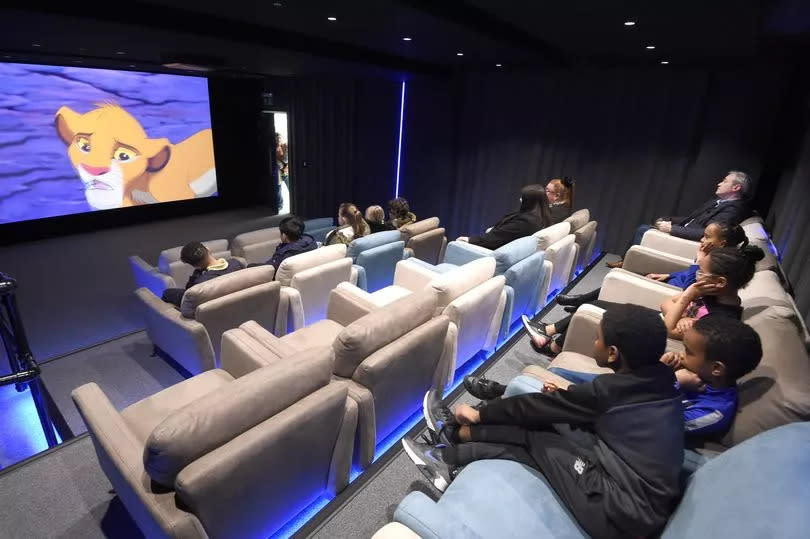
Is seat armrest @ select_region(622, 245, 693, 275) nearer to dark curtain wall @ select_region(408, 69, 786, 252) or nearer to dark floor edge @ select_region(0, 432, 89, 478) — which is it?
dark curtain wall @ select_region(408, 69, 786, 252)

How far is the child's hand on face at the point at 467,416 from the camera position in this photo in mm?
Result: 1780

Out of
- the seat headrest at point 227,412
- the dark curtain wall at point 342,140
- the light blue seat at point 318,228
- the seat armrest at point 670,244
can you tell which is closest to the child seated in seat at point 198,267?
the seat headrest at point 227,412

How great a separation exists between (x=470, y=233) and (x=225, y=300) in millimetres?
5023

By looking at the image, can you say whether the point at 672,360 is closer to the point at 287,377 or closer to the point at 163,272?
the point at 287,377

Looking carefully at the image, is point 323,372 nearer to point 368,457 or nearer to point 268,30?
point 368,457

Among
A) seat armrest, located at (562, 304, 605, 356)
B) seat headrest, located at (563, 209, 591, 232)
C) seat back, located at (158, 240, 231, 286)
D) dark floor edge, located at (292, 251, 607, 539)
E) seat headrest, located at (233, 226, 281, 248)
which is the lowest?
dark floor edge, located at (292, 251, 607, 539)

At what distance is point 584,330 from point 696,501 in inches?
51.8

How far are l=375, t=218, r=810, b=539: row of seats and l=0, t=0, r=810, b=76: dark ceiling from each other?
2131mm

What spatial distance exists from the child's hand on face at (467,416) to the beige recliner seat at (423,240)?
8.21 ft

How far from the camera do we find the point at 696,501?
1204 millimetres

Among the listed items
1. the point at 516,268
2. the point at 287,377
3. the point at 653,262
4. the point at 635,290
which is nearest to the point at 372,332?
the point at 287,377

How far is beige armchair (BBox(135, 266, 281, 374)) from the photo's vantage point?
8.40ft

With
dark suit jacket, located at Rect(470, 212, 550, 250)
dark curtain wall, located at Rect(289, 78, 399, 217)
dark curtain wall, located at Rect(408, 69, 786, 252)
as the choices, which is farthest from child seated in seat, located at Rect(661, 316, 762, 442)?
dark curtain wall, located at Rect(289, 78, 399, 217)

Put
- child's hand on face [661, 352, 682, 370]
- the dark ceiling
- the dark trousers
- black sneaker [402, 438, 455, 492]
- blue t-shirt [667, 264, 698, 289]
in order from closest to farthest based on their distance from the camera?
the dark trousers, black sneaker [402, 438, 455, 492], child's hand on face [661, 352, 682, 370], the dark ceiling, blue t-shirt [667, 264, 698, 289]
